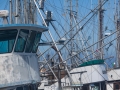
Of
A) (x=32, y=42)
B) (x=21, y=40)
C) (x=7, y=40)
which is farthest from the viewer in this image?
(x=32, y=42)

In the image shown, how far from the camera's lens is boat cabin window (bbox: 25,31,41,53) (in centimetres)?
1831

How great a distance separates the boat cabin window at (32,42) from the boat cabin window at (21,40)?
41cm

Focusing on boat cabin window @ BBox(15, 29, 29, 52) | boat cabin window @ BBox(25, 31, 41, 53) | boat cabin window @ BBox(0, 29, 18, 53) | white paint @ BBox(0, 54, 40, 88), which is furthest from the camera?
boat cabin window @ BBox(25, 31, 41, 53)

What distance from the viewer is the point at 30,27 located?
17.9 meters

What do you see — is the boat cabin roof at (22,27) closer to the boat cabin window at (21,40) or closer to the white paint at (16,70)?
the boat cabin window at (21,40)

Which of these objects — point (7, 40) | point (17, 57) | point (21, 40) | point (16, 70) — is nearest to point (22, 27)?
point (21, 40)

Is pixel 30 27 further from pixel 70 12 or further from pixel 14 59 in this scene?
pixel 70 12

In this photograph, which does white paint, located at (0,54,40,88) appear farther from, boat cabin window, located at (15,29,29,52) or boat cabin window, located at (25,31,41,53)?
boat cabin window, located at (25,31,41,53)

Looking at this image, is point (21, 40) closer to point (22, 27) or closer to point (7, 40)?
point (22, 27)

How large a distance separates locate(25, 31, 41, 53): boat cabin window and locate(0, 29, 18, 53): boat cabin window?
4.09ft

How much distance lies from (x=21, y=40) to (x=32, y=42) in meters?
1.28

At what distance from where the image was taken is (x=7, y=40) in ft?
55.7

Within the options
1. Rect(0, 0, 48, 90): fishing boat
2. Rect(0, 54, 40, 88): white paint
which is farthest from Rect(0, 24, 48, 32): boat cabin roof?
Rect(0, 54, 40, 88): white paint

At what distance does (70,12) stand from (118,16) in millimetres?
8514
